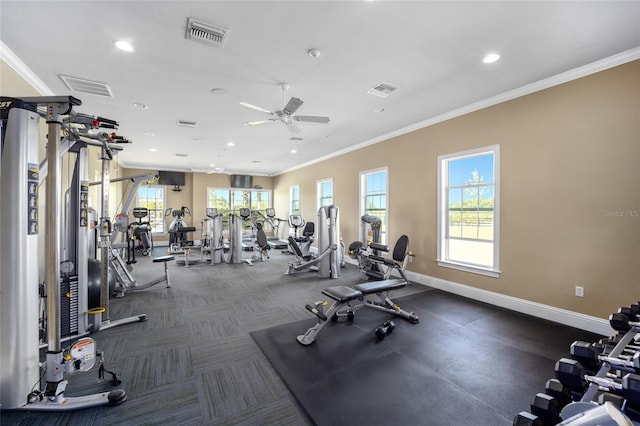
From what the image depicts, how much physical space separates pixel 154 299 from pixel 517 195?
18.0 feet

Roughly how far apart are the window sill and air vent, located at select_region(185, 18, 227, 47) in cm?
442

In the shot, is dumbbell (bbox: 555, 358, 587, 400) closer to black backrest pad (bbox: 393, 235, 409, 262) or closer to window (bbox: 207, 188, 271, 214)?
black backrest pad (bbox: 393, 235, 409, 262)

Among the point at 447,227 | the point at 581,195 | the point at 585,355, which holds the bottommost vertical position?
the point at 585,355

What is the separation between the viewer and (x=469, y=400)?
6.36 feet

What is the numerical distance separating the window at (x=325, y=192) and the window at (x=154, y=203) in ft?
20.5

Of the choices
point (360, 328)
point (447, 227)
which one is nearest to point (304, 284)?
point (360, 328)

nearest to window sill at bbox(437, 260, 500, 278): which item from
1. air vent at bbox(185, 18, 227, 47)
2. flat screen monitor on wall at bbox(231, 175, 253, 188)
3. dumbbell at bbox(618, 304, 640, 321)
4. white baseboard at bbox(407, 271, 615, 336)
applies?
→ white baseboard at bbox(407, 271, 615, 336)

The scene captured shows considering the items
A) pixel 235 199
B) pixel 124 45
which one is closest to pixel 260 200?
pixel 235 199

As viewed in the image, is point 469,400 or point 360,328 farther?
point 360,328

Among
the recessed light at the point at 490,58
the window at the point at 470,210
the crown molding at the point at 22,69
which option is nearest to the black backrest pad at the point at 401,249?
Answer: the window at the point at 470,210

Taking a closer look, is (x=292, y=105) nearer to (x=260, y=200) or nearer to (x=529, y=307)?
(x=529, y=307)

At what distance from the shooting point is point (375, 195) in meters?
6.28

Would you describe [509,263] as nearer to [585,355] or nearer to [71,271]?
[585,355]

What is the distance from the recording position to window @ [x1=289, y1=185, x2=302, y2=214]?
9891 mm
